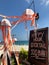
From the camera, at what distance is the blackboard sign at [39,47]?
10.3 ft

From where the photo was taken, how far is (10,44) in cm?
226

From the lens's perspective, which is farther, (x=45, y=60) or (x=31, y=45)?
(x=31, y=45)

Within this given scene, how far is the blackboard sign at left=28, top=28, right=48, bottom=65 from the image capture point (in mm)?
3142

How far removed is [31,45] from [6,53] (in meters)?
1.50

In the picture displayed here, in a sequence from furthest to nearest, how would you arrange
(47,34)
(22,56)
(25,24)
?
(22,56)
(47,34)
(25,24)

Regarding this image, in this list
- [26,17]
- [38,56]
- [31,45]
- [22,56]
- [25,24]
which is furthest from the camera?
[22,56]

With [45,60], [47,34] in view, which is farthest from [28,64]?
[47,34]

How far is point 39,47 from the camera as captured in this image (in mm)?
3357

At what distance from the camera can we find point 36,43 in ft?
11.4

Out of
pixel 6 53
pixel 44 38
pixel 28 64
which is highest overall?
pixel 44 38

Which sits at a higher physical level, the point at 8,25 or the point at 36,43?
the point at 8,25

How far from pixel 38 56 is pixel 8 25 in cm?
145

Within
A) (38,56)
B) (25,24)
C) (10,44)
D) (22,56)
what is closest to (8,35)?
(10,44)

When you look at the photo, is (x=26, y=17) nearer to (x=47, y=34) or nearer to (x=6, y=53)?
(x=6, y=53)
